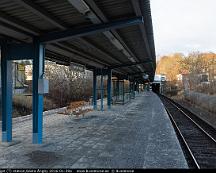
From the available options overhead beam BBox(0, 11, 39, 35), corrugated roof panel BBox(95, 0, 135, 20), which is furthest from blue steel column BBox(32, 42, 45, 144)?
corrugated roof panel BBox(95, 0, 135, 20)

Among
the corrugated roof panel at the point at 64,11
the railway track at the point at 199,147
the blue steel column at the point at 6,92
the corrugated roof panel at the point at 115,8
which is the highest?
the corrugated roof panel at the point at 115,8

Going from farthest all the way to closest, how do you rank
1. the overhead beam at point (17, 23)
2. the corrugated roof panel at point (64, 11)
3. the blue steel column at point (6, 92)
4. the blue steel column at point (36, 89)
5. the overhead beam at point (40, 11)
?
the blue steel column at point (6, 92) → the blue steel column at point (36, 89) → the overhead beam at point (17, 23) → the corrugated roof panel at point (64, 11) → the overhead beam at point (40, 11)

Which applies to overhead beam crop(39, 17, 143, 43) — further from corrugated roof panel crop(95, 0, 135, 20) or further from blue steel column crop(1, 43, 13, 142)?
blue steel column crop(1, 43, 13, 142)

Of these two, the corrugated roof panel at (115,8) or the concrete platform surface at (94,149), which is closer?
the concrete platform surface at (94,149)

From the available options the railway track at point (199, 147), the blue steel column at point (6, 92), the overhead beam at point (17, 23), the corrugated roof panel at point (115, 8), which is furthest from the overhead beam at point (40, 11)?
the railway track at point (199, 147)

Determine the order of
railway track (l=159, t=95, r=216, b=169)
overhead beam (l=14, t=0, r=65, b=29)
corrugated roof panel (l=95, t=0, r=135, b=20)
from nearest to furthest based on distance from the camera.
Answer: overhead beam (l=14, t=0, r=65, b=29)
corrugated roof panel (l=95, t=0, r=135, b=20)
railway track (l=159, t=95, r=216, b=169)

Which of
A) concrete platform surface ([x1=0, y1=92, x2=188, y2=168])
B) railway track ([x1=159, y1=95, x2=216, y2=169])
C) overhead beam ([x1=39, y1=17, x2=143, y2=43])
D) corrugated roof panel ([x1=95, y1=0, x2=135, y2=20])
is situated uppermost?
corrugated roof panel ([x1=95, y1=0, x2=135, y2=20])

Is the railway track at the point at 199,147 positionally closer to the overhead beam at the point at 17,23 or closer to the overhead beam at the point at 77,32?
the overhead beam at the point at 77,32

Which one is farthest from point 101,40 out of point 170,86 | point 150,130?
point 170,86

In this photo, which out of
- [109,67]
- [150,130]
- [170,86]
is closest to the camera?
[150,130]

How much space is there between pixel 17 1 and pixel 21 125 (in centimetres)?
817

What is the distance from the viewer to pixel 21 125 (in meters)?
14.2

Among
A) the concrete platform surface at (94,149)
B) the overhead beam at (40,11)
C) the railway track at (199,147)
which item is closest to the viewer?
the overhead beam at (40,11)

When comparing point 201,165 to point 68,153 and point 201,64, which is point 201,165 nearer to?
point 68,153
